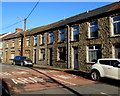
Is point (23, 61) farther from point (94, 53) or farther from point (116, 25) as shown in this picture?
point (116, 25)

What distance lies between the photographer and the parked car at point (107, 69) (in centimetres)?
838

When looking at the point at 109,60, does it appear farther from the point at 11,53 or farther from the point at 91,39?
the point at 11,53

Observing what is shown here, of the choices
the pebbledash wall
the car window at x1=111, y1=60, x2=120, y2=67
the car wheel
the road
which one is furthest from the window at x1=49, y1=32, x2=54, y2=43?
the car window at x1=111, y1=60, x2=120, y2=67

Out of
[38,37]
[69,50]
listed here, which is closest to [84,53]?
[69,50]

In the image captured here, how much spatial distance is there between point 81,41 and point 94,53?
2354 mm

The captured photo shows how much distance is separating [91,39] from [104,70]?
21.4 ft

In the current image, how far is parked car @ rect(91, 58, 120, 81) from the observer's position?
8375 mm

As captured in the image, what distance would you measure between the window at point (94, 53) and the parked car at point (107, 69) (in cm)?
476

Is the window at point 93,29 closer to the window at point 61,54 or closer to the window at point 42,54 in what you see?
the window at point 61,54

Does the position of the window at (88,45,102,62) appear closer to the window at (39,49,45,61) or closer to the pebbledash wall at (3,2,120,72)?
the pebbledash wall at (3,2,120,72)

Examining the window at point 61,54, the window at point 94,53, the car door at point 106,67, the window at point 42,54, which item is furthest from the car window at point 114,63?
the window at point 42,54

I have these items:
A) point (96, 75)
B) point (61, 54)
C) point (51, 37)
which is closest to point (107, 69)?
point (96, 75)

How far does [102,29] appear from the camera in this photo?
14.3 meters

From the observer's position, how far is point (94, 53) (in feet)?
48.9
